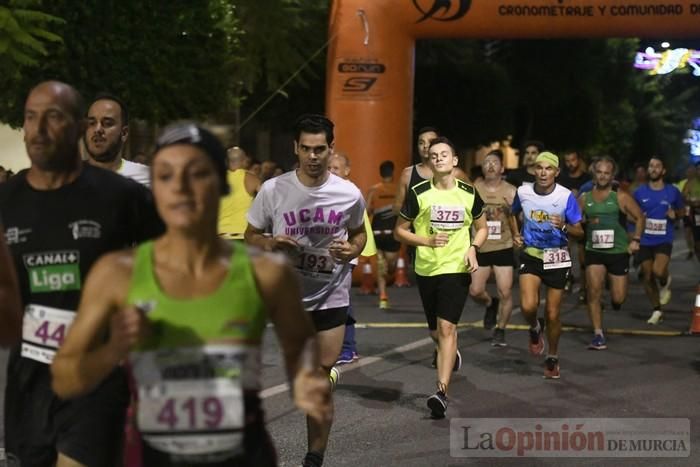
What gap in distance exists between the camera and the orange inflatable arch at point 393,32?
1822 cm

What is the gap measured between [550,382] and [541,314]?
13.9ft

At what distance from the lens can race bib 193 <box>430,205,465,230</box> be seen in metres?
9.40

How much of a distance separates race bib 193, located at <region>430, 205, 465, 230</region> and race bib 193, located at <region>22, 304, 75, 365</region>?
508cm

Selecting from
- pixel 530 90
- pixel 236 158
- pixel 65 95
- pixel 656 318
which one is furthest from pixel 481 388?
pixel 530 90

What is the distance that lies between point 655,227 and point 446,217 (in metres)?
6.66

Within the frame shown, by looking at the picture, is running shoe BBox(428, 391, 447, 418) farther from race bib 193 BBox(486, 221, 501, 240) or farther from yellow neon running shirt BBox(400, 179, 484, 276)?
race bib 193 BBox(486, 221, 501, 240)

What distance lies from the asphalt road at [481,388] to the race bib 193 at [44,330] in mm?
2940

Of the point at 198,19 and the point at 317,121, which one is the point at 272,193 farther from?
the point at 198,19

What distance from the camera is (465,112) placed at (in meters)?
36.8

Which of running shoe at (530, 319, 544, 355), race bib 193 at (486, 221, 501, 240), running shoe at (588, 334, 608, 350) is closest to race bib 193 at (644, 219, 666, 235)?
race bib 193 at (486, 221, 501, 240)

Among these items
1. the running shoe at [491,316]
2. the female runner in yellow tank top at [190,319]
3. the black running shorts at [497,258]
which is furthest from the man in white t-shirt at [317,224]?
the running shoe at [491,316]

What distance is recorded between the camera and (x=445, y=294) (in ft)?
30.1

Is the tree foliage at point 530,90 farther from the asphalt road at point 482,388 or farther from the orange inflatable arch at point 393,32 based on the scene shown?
the asphalt road at point 482,388

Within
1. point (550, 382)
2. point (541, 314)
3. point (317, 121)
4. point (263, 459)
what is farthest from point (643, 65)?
point (263, 459)
